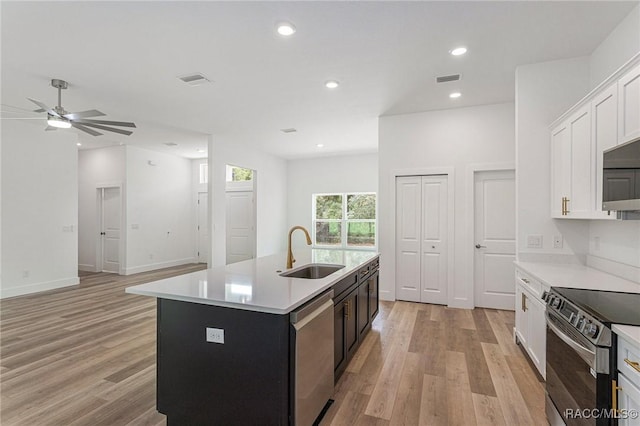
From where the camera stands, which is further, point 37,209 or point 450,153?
point 37,209

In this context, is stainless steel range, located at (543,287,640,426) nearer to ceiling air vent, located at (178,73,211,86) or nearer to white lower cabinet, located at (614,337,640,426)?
white lower cabinet, located at (614,337,640,426)

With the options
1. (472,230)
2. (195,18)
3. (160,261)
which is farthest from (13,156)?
(472,230)

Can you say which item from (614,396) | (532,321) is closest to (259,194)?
(532,321)

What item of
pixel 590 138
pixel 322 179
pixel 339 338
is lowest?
pixel 339 338

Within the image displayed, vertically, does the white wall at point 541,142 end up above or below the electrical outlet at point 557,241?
above

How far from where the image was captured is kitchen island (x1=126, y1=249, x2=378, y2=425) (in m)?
1.71

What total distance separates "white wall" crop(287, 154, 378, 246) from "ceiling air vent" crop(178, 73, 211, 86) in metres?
4.88

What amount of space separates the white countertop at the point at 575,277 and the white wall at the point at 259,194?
5.10 meters

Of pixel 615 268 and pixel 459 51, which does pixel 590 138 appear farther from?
pixel 459 51

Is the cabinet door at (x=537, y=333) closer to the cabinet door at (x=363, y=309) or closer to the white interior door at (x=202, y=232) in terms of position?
the cabinet door at (x=363, y=309)

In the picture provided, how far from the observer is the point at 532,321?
102 inches

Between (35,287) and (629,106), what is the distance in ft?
26.6

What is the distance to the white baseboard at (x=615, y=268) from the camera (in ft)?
7.57

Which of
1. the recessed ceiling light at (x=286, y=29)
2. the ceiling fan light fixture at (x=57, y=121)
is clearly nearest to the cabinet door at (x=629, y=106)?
the recessed ceiling light at (x=286, y=29)
